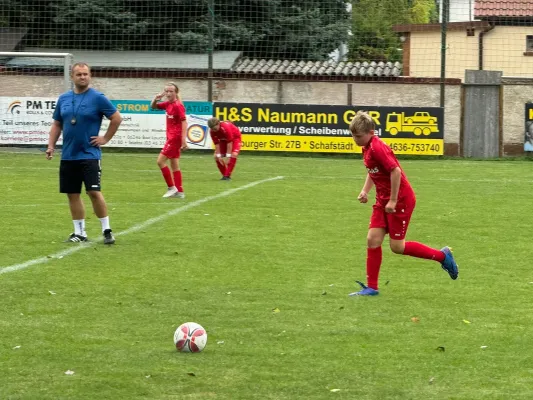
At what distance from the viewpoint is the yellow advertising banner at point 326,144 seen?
27.7 metres

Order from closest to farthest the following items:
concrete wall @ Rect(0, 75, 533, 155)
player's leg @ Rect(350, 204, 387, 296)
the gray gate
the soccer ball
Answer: the soccer ball → player's leg @ Rect(350, 204, 387, 296) → the gray gate → concrete wall @ Rect(0, 75, 533, 155)

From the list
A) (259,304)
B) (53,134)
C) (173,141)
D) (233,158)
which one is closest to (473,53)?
(233,158)

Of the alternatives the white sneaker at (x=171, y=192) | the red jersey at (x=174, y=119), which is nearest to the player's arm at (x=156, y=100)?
the red jersey at (x=174, y=119)

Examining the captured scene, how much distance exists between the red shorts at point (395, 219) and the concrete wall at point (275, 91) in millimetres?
19995

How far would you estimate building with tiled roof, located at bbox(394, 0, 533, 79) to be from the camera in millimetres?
33406

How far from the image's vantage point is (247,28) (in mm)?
34969

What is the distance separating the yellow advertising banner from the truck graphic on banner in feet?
0.78

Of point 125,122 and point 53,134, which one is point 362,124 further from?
point 125,122

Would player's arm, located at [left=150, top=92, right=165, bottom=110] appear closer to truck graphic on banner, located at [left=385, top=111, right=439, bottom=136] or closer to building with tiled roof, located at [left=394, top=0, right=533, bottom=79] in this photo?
truck graphic on banner, located at [left=385, top=111, right=439, bottom=136]

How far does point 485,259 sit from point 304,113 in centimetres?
1676

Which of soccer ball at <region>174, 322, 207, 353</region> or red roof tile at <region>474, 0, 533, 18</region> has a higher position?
red roof tile at <region>474, 0, 533, 18</region>

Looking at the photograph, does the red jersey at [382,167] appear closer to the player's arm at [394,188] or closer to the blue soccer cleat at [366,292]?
the player's arm at [394,188]

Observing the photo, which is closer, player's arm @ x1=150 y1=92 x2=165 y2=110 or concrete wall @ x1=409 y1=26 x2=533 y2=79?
player's arm @ x1=150 y1=92 x2=165 y2=110

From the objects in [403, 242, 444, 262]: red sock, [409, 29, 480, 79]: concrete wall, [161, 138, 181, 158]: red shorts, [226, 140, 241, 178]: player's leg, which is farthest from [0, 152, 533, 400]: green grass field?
[409, 29, 480, 79]: concrete wall
